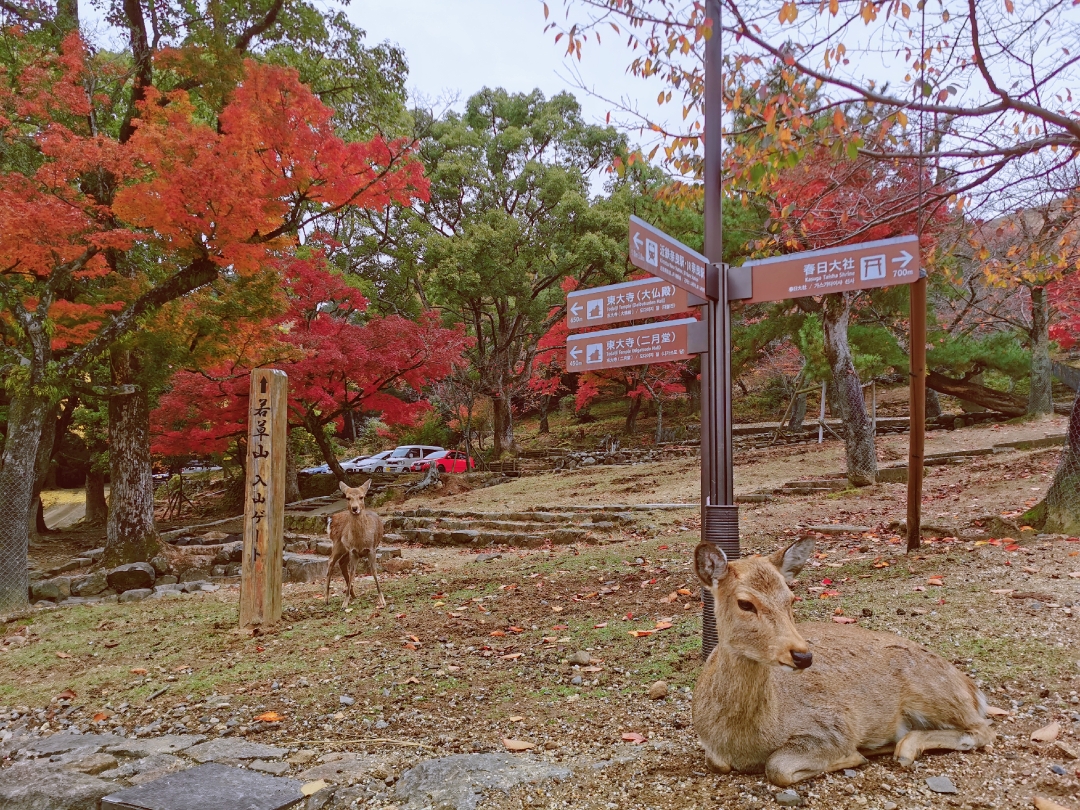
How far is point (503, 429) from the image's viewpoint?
85.4 ft

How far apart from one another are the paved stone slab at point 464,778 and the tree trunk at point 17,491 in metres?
8.85

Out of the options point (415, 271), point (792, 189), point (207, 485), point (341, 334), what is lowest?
point (207, 485)

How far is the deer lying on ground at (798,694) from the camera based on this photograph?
284 centimetres

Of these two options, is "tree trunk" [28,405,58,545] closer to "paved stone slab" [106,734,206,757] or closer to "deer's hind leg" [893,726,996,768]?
"paved stone slab" [106,734,206,757]

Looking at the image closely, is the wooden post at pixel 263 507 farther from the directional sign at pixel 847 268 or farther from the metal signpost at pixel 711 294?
the directional sign at pixel 847 268

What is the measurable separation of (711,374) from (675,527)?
7.65 m

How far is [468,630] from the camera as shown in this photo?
21.7 ft

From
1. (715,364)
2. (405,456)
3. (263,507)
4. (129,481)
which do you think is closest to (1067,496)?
(715,364)

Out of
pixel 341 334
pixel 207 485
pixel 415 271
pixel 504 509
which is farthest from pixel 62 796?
pixel 207 485

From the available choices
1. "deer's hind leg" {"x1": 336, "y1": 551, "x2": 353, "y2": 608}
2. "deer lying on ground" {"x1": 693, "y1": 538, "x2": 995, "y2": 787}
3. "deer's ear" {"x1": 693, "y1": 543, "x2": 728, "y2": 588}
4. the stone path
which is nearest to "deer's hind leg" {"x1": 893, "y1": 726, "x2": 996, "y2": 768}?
"deer lying on ground" {"x1": 693, "y1": 538, "x2": 995, "y2": 787}

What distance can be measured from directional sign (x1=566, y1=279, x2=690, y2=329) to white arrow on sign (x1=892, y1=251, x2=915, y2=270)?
4.53ft

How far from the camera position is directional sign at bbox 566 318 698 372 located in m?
5.02

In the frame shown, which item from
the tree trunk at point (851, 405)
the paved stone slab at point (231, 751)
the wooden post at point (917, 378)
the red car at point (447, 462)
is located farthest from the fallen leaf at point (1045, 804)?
the red car at point (447, 462)

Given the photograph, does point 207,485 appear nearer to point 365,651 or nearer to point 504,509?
Answer: point 504,509
